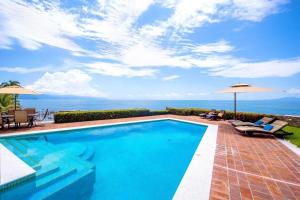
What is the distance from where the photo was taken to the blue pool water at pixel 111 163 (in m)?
4.26

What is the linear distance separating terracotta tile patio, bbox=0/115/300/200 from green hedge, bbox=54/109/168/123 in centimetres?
1025

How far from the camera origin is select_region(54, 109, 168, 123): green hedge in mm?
12156

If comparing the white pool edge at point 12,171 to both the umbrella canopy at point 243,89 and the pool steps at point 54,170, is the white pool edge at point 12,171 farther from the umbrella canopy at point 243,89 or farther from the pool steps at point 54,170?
the umbrella canopy at point 243,89

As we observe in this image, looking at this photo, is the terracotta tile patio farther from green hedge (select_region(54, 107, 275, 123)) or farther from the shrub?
the shrub

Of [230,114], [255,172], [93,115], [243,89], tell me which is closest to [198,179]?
[255,172]

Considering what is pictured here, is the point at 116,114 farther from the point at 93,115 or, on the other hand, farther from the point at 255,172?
the point at 255,172

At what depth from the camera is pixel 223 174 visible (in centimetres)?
413

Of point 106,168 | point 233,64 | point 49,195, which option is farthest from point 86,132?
point 233,64

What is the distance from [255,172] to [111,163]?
15.1ft

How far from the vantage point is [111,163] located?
6.20 m

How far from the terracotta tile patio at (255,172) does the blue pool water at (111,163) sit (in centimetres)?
129

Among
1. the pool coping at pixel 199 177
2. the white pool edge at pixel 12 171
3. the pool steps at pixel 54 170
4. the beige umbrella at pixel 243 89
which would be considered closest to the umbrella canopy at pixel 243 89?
the beige umbrella at pixel 243 89

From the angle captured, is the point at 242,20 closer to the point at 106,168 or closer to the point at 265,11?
the point at 265,11

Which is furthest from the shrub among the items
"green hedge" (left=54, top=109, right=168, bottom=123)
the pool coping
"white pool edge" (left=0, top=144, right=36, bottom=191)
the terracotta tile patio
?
the terracotta tile patio
